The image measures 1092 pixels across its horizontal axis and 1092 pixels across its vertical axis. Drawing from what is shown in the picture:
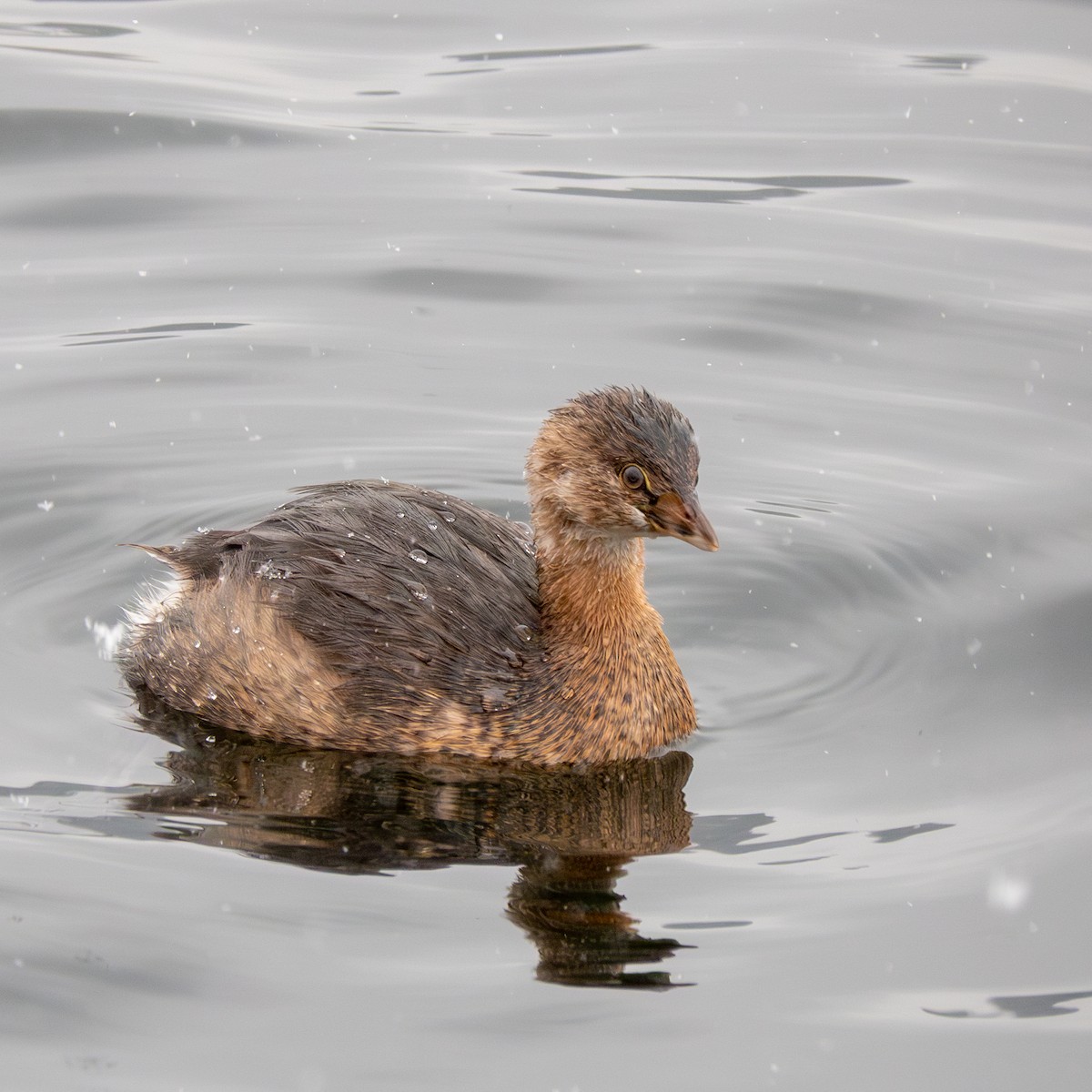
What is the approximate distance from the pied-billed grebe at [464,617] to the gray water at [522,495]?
0.20m

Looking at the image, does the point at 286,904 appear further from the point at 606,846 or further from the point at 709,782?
the point at 709,782

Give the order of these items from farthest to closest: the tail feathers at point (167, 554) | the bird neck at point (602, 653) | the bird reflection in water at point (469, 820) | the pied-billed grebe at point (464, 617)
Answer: the tail feathers at point (167, 554)
the bird neck at point (602, 653)
the pied-billed grebe at point (464, 617)
the bird reflection in water at point (469, 820)

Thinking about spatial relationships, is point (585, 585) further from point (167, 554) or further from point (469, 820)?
point (167, 554)

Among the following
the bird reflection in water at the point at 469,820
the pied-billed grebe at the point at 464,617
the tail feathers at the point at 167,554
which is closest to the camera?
the bird reflection in water at the point at 469,820

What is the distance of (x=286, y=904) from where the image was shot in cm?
527

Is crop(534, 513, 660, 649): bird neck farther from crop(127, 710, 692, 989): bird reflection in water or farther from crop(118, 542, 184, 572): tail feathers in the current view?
crop(118, 542, 184, 572): tail feathers

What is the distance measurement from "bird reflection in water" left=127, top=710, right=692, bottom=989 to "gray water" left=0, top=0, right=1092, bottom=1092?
0.07ft

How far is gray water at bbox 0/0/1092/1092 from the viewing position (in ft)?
16.0

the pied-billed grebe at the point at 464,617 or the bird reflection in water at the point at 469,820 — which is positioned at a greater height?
the pied-billed grebe at the point at 464,617

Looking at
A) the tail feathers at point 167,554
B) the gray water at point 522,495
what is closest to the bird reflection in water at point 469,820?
the gray water at point 522,495

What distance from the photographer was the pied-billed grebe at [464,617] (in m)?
6.27

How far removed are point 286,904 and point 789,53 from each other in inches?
386

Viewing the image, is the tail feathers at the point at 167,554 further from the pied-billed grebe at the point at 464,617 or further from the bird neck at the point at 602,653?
the bird neck at the point at 602,653

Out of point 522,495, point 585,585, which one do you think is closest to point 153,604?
point 585,585
